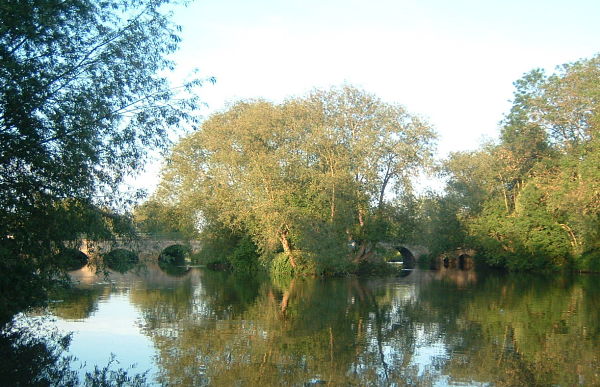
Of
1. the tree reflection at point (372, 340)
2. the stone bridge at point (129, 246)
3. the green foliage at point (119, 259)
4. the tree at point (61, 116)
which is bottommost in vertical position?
the tree reflection at point (372, 340)

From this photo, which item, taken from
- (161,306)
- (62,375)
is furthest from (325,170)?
(62,375)

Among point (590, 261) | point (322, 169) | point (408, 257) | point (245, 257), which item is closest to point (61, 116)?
A: point (322, 169)

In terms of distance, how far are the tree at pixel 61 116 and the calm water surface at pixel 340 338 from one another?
2875mm

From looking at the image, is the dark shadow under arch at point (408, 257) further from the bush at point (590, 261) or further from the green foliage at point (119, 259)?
the green foliage at point (119, 259)

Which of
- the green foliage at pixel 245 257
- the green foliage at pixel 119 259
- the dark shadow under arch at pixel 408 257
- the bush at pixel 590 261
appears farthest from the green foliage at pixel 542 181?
the green foliage at pixel 119 259

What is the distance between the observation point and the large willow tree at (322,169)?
43.8m

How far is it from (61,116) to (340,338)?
8.89 meters

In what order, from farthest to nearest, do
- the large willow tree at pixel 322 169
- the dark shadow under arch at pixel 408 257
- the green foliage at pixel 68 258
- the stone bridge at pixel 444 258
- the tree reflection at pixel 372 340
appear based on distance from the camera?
the dark shadow under arch at pixel 408 257 < the stone bridge at pixel 444 258 < the large willow tree at pixel 322 169 < the green foliage at pixel 68 258 < the tree reflection at pixel 372 340

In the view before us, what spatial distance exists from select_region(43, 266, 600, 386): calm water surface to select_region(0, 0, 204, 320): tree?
287cm

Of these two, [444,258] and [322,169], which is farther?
[444,258]

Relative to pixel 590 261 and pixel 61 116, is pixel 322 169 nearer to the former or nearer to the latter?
pixel 590 261

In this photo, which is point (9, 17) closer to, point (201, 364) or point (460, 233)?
point (201, 364)

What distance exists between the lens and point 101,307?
2311 cm

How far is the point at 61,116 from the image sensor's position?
12570 millimetres
